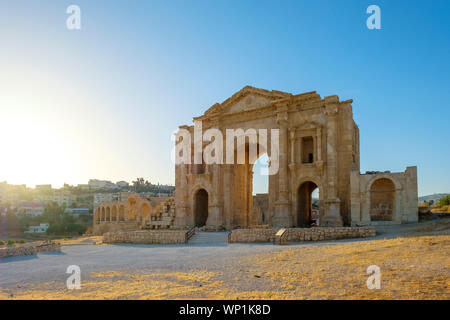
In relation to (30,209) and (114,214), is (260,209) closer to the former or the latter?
(114,214)

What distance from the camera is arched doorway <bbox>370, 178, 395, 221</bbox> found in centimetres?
1942

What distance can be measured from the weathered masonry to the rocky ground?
8352 mm

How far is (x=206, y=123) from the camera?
2888 cm

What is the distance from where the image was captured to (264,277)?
303 inches

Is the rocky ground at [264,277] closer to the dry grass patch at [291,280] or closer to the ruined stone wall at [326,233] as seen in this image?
the dry grass patch at [291,280]

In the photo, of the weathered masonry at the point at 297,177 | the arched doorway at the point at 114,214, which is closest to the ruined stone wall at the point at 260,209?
the weathered masonry at the point at 297,177

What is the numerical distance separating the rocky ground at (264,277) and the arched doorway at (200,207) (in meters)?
18.0

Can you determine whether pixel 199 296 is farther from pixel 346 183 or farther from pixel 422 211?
pixel 422 211

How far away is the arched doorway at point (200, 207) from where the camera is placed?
29.2 meters

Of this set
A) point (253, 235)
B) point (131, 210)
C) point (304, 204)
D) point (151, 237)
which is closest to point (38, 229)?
point (131, 210)

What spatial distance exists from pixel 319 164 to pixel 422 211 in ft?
23.0

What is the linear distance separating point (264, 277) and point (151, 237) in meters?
13.8
